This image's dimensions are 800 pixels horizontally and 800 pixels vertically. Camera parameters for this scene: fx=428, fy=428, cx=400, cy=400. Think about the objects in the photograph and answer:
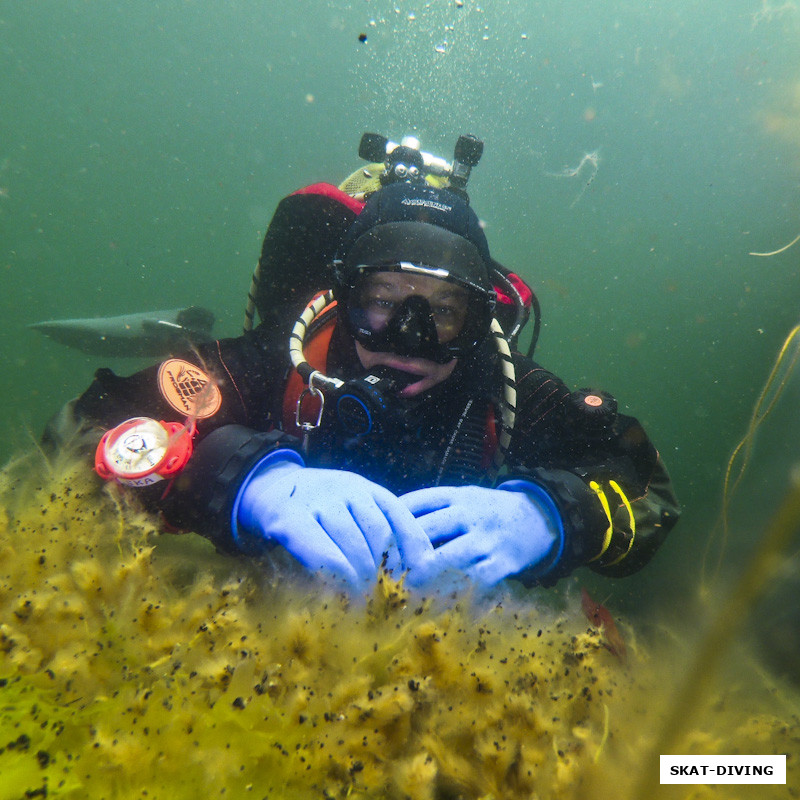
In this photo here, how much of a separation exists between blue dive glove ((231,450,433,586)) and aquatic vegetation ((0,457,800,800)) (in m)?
0.28

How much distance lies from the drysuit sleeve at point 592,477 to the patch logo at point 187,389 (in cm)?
194

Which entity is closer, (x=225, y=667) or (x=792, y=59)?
(x=225, y=667)

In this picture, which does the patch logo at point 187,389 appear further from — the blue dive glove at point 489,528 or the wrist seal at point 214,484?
the blue dive glove at point 489,528

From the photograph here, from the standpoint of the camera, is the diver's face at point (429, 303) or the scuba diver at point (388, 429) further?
the diver's face at point (429, 303)

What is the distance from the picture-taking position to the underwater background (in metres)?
27.2

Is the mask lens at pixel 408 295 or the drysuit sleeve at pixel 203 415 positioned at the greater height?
the mask lens at pixel 408 295

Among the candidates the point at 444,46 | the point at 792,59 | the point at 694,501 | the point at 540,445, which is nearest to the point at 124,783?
the point at 540,445

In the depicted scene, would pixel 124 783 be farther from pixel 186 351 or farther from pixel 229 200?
pixel 229 200

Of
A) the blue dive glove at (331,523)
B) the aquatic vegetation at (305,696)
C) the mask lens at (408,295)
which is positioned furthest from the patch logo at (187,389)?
the mask lens at (408,295)

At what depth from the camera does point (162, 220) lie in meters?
105

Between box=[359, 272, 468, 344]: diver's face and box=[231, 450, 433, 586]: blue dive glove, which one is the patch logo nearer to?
box=[231, 450, 433, 586]: blue dive glove

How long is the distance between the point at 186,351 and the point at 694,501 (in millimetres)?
17721

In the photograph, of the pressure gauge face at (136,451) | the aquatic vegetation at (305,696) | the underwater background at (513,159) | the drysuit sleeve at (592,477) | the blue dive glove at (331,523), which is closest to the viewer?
the aquatic vegetation at (305,696)

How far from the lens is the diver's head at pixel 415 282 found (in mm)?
2883
